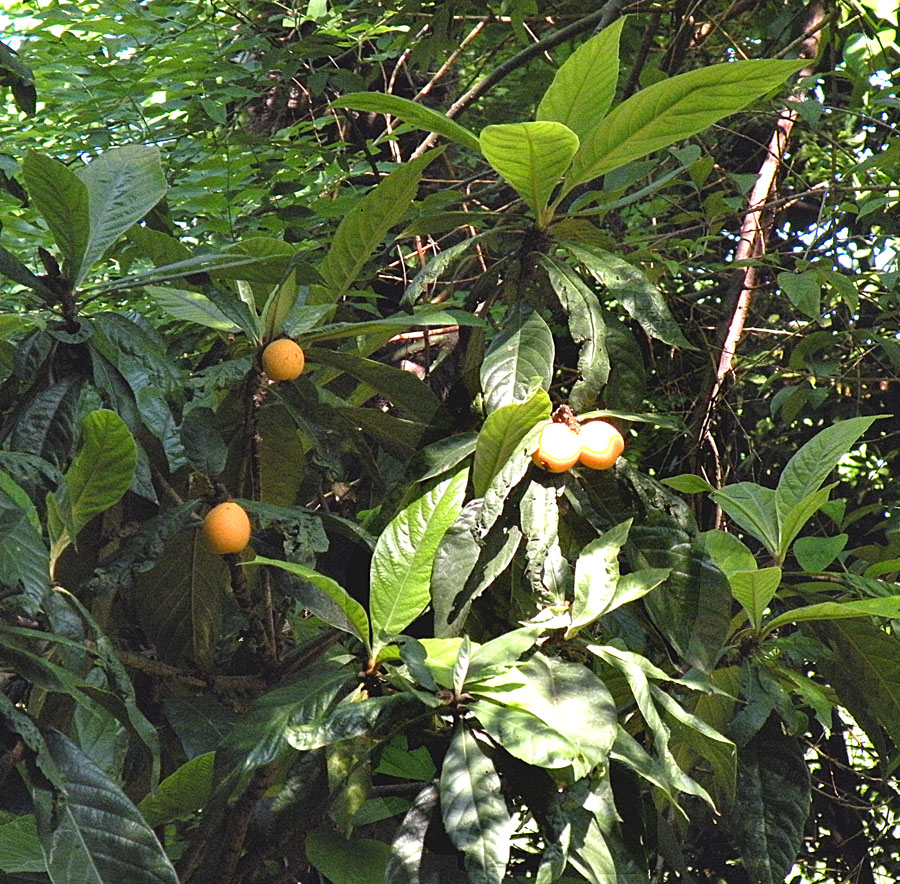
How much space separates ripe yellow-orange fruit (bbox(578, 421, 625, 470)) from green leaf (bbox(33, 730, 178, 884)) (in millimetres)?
569

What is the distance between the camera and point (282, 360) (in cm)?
124

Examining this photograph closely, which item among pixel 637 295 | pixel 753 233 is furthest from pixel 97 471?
pixel 753 233

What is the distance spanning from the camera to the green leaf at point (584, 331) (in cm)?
126

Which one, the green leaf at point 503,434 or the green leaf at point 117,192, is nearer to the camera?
the green leaf at point 503,434

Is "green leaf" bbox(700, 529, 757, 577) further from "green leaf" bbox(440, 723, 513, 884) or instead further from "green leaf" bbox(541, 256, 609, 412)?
"green leaf" bbox(440, 723, 513, 884)

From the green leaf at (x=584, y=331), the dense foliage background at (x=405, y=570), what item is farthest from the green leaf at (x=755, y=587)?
the green leaf at (x=584, y=331)

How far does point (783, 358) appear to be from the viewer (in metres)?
2.35

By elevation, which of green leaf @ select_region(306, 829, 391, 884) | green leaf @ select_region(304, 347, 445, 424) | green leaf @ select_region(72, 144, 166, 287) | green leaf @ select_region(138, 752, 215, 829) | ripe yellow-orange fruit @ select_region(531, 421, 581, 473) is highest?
green leaf @ select_region(72, 144, 166, 287)

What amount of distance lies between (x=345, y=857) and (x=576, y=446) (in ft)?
1.66

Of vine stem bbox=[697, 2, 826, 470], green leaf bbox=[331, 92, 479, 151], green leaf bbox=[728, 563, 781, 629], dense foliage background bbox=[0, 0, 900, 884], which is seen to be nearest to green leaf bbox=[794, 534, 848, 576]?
dense foliage background bbox=[0, 0, 900, 884]

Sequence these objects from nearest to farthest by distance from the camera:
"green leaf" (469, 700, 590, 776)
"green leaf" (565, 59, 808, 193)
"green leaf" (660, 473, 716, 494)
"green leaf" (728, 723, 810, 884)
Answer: "green leaf" (469, 700, 590, 776) → "green leaf" (565, 59, 808, 193) → "green leaf" (728, 723, 810, 884) → "green leaf" (660, 473, 716, 494)

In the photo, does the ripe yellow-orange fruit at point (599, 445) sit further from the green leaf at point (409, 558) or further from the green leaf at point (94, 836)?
the green leaf at point (94, 836)

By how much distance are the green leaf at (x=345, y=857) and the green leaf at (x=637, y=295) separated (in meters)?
0.65

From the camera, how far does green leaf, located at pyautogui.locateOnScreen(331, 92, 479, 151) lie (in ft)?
4.16
